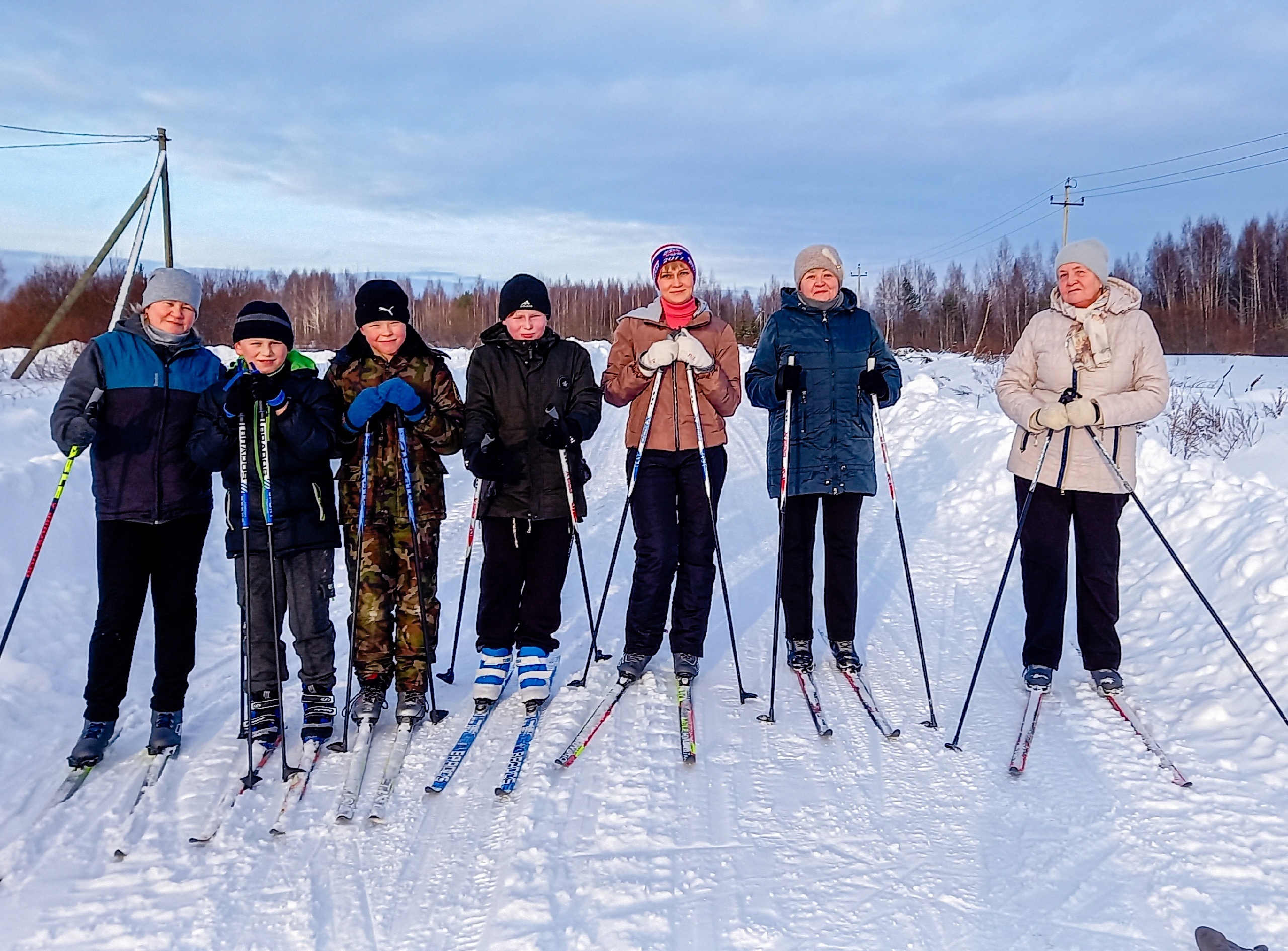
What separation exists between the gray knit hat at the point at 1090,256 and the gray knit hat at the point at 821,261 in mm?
1088

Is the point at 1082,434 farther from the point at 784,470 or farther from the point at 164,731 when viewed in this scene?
the point at 164,731

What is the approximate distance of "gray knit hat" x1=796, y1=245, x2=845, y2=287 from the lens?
4629 millimetres

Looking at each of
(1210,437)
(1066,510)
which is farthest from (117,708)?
(1210,437)

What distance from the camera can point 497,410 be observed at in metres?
4.39

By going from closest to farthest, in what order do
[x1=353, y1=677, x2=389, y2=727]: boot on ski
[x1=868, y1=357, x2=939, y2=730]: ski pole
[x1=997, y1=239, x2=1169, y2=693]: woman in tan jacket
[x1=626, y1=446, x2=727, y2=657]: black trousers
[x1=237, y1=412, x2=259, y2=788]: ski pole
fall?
[x1=237, y1=412, x2=259, y2=788]: ski pole
[x1=353, y1=677, x2=389, y2=727]: boot on ski
[x1=868, y1=357, x2=939, y2=730]: ski pole
[x1=997, y1=239, x2=1169, y2=693]: woman in tan jacket
[x1=626, y1=446, x2=727, y2=657]: black trousers

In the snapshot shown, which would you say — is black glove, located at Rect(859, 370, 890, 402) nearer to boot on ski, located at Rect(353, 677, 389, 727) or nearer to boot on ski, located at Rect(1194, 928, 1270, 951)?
boot on ski, located at Rect(1194, 928, 1270, 951)

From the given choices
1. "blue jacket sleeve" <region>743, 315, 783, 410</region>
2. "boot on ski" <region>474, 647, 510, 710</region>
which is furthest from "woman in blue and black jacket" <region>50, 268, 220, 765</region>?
"blue jacket sleeve" <region>743, 315, 783, 410</region>

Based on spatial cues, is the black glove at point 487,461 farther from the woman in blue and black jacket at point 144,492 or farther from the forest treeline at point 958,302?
the forest treeline at point 958,302

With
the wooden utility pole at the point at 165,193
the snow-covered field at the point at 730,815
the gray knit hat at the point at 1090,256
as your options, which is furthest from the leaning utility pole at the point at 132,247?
the gray knit hat at the point at 1090,256

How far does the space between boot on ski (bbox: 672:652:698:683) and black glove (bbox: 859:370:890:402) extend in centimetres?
170

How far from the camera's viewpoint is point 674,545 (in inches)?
183

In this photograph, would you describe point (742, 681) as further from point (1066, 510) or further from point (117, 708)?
point (117, 708)

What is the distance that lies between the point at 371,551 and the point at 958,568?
478 cm

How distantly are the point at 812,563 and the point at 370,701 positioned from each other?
2.46 metres
